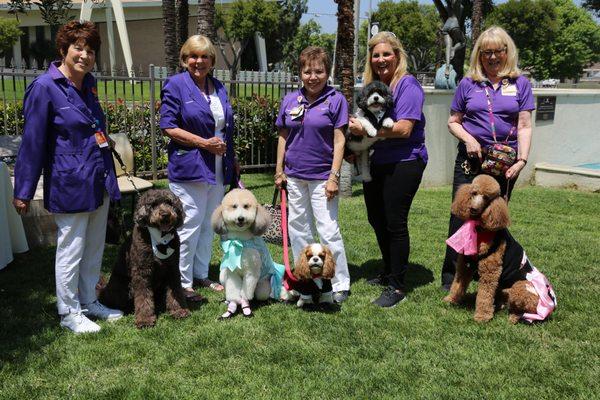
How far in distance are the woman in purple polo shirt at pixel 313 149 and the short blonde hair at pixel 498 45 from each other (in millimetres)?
1202

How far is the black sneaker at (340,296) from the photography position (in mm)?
4520

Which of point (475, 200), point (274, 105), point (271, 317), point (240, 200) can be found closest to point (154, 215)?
point (240, 200)

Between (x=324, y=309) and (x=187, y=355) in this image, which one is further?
(x=324, y=309)

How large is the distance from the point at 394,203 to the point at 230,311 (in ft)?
5.35

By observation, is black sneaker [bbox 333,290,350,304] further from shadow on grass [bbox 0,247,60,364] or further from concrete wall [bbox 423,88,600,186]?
concrete wall [bbox 423,88,600,186]

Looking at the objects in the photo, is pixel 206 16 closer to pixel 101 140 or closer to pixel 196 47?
pixel 196 47

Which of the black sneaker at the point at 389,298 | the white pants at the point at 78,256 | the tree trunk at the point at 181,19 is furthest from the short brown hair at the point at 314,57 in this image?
the tree trunk at the point at 181,19

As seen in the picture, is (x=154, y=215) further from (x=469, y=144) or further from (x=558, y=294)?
(x=558, y=294)

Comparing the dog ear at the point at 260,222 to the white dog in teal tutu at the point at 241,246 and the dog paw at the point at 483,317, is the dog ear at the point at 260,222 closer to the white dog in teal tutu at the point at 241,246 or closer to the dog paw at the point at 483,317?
the white dog in teal tutu at the point at 241,246

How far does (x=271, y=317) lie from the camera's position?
4164 millimetres

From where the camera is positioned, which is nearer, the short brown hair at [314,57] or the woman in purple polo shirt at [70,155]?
the woman in purple polo shirt at [70,155]

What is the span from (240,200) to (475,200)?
5.82 feet

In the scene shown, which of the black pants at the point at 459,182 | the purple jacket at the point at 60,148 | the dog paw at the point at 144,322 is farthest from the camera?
the black pants at the point at 459,182

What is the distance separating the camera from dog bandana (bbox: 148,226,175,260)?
3.83 m
